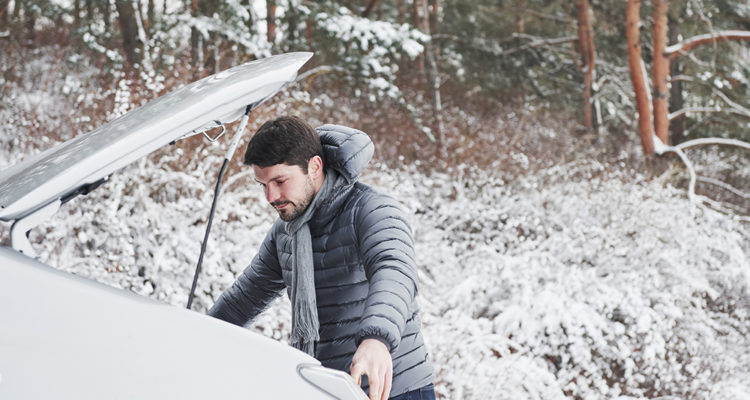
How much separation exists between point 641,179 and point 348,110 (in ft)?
14.2

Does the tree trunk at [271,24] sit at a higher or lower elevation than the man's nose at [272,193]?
lower

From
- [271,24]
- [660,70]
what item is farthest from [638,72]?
[271,24]

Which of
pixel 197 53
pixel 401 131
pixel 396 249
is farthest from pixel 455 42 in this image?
pixel 396 249

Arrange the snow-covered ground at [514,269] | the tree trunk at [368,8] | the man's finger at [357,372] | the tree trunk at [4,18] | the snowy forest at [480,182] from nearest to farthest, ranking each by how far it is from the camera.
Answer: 1. the man's finger at [357,372]
2. the snow-covered ground at [514,269]
3. the snowy forest at [480,182]
4. the tree trunk at [4,18]
5. the tree trunk at [368,8]

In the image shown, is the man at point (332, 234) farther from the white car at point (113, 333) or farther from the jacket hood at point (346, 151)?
the white car at point (113, 333)

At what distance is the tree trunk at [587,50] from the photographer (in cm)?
1302

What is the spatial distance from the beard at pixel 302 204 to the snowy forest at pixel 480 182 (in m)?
0.71

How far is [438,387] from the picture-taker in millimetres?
4590

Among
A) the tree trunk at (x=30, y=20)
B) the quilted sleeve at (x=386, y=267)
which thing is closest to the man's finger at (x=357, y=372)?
the quilted sleeve at (x=386, y=267)

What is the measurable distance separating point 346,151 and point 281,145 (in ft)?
0.65

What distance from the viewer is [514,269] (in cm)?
661

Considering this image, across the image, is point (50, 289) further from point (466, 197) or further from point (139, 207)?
point (466, 197)

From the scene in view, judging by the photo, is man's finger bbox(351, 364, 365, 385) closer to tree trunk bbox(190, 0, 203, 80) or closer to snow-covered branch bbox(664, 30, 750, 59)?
tree trunk bbox(190, 0, 203, 80)

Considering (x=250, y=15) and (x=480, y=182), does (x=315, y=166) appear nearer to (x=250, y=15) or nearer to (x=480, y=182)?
(x=480, y=182)
